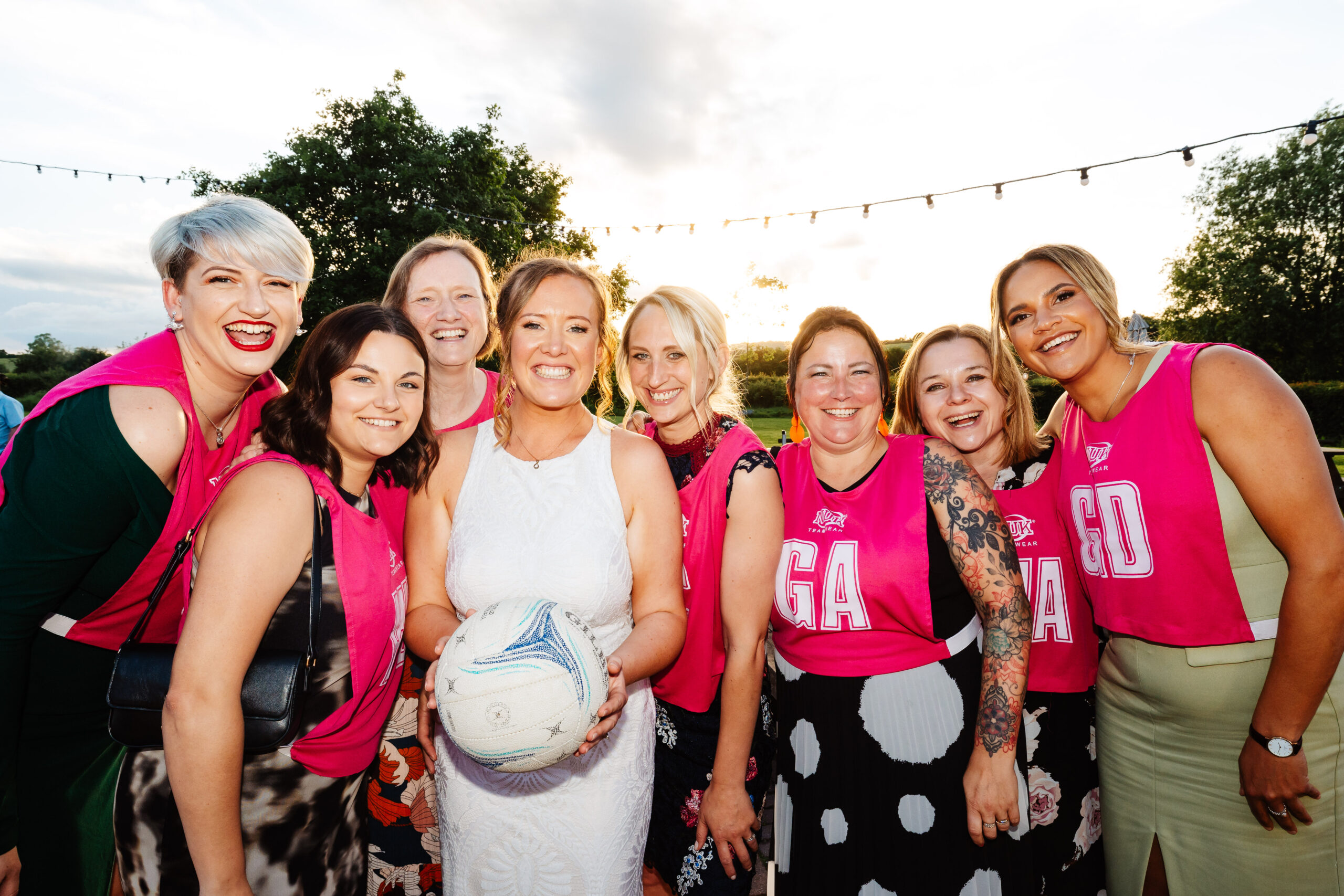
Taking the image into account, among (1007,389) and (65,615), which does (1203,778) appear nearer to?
(1007,389)

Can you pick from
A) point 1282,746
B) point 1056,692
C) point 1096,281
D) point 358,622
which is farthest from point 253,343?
point 1282,746

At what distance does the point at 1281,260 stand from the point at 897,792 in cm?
4460

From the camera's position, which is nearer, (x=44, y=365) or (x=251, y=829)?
(x=251, y=829)

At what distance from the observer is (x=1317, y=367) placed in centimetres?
3075

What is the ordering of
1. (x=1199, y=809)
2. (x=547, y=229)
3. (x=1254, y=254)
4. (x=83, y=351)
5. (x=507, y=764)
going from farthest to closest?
(x=83, y=351)
(x=1254, y=254)
(x=547, y=229)
(x=1199, y=809)
(x=507, y=764)

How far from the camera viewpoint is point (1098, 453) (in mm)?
2570

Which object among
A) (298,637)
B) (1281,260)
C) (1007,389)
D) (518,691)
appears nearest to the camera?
(518,691)

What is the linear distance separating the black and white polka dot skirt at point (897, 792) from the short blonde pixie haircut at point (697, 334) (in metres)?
1.31

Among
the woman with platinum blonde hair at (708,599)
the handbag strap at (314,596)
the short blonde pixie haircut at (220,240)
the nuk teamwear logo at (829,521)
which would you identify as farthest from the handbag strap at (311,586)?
the nuk teamwear logo at (829,521)

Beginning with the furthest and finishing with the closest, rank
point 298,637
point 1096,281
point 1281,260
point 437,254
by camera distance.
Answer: point 1281,260 → point 437,254 → point 1096,281 → point 298,637

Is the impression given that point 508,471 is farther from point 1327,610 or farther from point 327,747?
point 1327,610

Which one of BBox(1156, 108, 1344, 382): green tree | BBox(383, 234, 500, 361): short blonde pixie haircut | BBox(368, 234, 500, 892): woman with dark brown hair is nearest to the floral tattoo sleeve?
BBox(368, 234, 500, 892): woman with dark brown hair

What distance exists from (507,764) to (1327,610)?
285 cm

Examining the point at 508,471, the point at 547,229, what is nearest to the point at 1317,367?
the point at 547,229
